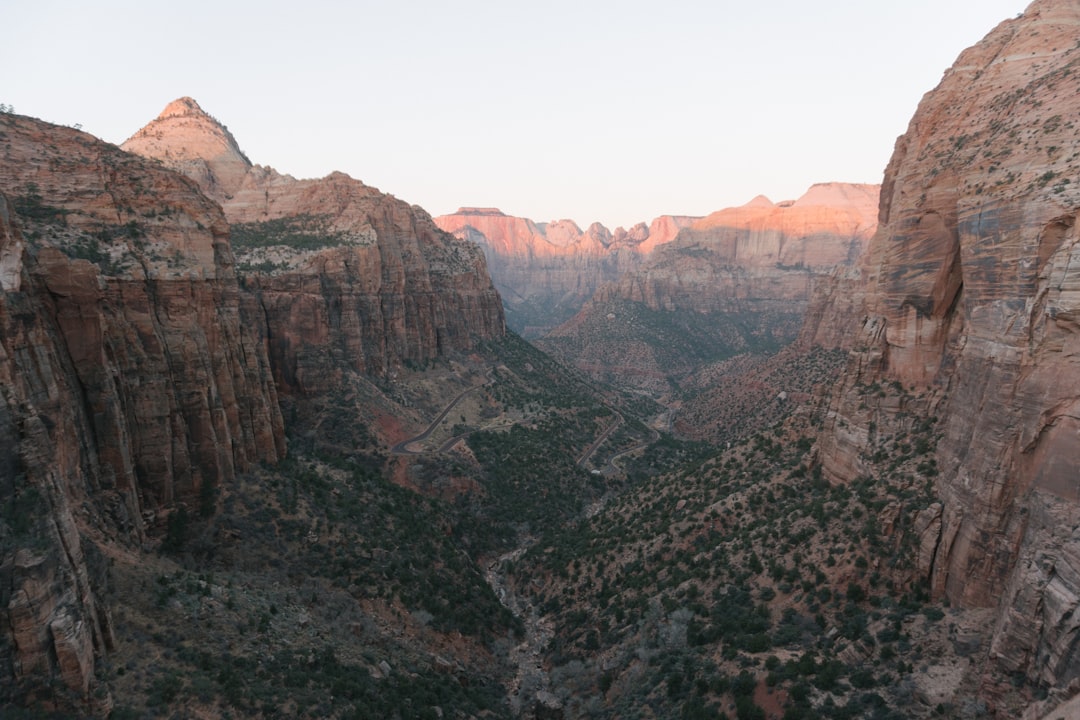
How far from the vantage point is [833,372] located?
6775cm

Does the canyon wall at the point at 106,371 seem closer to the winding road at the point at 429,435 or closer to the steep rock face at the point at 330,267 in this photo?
the steep rock face at the point at 330,267

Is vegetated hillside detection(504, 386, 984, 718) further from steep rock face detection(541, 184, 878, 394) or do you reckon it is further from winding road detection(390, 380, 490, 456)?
steep rock face detection(541, 184, 878, 394)

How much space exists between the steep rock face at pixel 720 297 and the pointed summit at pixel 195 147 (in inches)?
3335

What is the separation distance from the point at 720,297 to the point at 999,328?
17139 cm

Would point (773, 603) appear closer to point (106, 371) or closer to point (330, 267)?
point (106, 371)

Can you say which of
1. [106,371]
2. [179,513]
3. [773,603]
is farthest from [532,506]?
[106,371]

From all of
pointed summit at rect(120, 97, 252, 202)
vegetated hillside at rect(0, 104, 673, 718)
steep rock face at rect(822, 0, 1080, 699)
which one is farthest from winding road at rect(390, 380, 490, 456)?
pointed summit at rect(120, 97, 252, 202)

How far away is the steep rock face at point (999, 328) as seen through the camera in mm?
18484

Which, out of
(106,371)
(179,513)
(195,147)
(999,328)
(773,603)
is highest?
(195,147)

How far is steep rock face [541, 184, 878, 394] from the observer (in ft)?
515

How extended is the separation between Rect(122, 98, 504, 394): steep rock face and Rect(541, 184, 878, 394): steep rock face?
200 feet

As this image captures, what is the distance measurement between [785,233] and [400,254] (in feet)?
499

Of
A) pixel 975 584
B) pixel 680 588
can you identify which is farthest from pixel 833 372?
pixel 975 584

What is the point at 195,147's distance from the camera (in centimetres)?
9194
